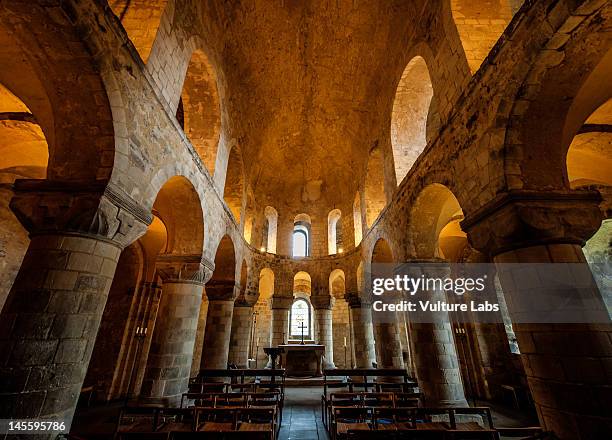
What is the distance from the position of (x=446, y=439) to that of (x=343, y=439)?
1112 millimetres

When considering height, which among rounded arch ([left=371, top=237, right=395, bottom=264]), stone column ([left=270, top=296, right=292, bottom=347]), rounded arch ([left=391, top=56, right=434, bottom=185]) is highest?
rounded arch ([left=391, top=56, right=434, bottom=185])

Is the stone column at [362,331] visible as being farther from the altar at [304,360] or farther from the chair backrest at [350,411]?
the chair backrest at [350,411]

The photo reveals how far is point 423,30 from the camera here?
6398 mm

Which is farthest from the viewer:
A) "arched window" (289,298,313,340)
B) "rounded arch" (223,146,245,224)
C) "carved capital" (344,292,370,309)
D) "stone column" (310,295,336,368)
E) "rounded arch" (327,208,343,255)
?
"arched window" (289,298,313,340)

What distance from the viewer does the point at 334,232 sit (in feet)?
49.4

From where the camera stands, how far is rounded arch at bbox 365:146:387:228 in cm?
1089

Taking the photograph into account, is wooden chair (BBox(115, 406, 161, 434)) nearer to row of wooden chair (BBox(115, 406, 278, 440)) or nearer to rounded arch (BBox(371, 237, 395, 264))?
row of wooden chair (BBox(115, 406, 278, 440))

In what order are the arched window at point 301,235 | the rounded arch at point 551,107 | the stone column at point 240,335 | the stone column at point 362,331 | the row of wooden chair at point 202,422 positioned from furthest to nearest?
1. the arched window at point 301,235
2. the stone column at point 362,331
3. the stone column at point 240,335
4. the rounded arch at point 551,107
5. the row of wooden chair at point 202,422

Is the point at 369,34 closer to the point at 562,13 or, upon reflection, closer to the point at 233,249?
the point at 562,13

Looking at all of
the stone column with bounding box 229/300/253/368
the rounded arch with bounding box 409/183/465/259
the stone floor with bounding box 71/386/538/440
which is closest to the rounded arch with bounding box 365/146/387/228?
the rounded arch with bounding box 409/183/465/259

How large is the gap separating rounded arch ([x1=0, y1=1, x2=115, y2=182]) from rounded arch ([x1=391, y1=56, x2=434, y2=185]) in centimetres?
693

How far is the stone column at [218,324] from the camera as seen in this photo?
852cm

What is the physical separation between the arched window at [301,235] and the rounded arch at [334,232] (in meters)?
1.23

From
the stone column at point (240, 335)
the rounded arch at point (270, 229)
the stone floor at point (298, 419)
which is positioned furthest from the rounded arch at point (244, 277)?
the stone floor at point (298, 419)
